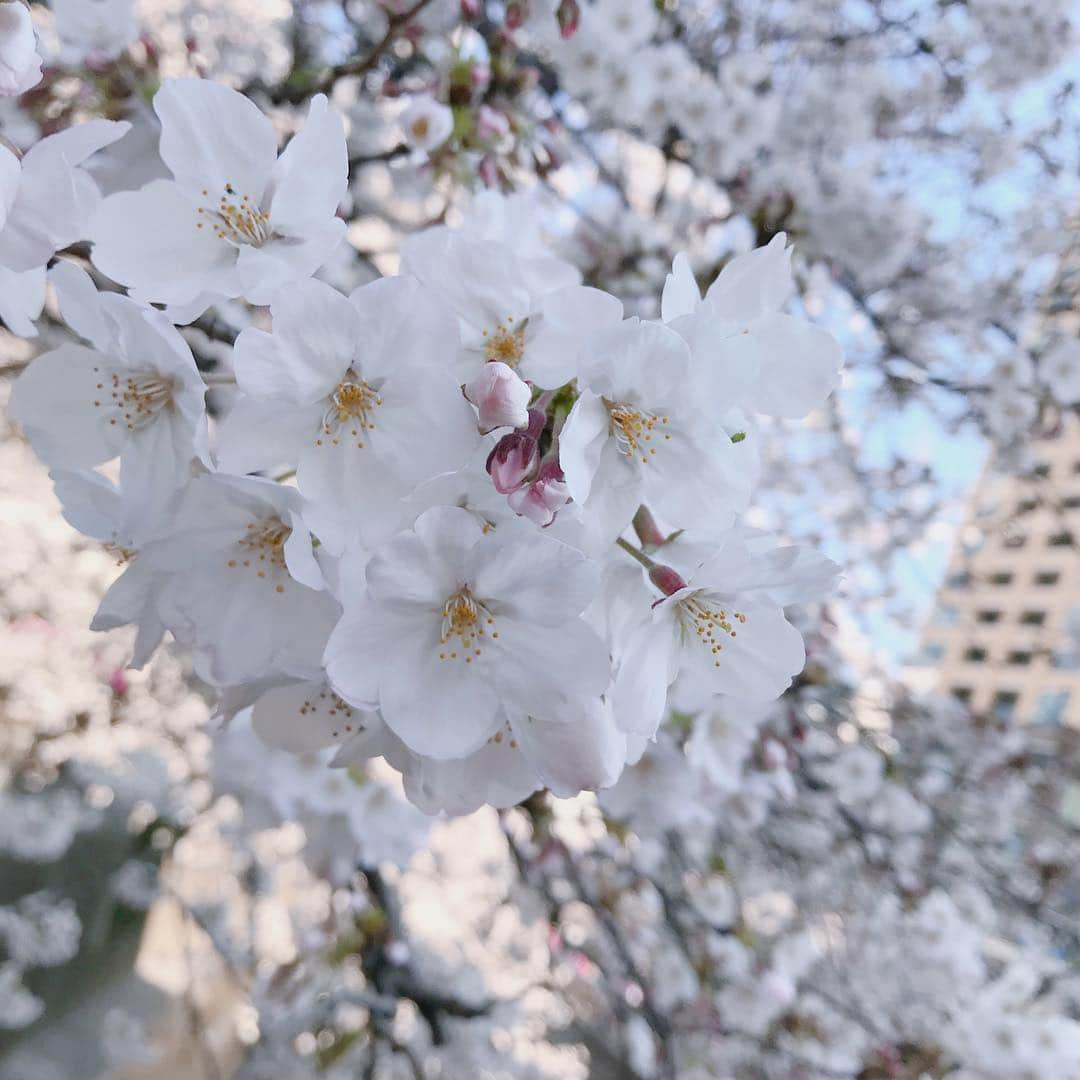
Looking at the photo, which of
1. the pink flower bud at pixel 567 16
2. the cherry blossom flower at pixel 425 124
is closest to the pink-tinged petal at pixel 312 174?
the cherry blossom flower at pixel 425 124

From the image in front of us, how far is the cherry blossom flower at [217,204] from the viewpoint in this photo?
55cm

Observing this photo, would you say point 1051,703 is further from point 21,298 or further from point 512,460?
point 21,298

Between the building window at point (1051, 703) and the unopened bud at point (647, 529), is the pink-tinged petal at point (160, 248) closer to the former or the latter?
the unopened bud at point (647, 529)

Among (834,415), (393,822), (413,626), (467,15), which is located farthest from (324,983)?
(834,415)

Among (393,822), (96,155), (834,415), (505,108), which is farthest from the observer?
(834,415)

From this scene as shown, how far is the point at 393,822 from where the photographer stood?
151 centimetres

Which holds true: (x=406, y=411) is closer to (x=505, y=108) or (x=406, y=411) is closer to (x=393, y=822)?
(x=505, y=108)

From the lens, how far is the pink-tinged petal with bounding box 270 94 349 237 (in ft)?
1.83

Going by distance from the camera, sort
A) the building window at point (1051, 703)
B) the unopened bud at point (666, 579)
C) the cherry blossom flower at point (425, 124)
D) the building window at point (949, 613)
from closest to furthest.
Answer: the unopened bud at point (666, 579)
the cherry blossom flower at point (425, 124)
the building window at point (949, 613)
the building window at point (1051, 703)

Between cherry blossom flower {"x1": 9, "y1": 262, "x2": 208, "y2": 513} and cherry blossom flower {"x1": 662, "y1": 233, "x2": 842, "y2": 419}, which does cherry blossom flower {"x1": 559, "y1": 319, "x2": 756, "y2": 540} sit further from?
cherry blossom flower {"x1": 9, "y1": 262, "x2": 208, "y2": 513}

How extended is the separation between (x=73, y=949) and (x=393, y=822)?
2959 mm

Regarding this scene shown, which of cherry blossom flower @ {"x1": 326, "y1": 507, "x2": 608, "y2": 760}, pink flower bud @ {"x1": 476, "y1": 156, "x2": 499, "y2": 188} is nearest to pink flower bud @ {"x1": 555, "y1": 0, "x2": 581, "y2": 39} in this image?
pink flower bud @ {"x1": 476, "y1": 156, "x2": 499, "y2": 188}

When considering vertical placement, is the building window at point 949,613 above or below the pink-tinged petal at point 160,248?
below

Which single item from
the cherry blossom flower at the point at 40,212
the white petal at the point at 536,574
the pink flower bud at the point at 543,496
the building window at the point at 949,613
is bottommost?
the building window at the point at 949,613
